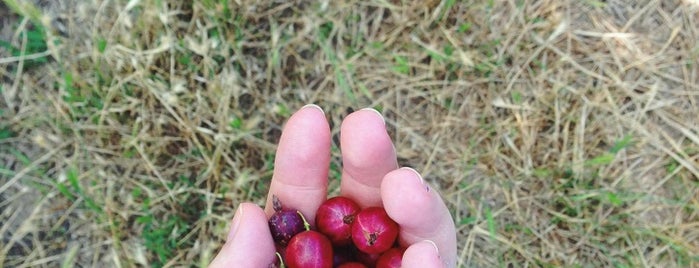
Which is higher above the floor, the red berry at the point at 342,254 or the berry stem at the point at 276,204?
the berry stem at the point at 276,204

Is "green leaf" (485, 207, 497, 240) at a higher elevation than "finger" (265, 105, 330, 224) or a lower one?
lower

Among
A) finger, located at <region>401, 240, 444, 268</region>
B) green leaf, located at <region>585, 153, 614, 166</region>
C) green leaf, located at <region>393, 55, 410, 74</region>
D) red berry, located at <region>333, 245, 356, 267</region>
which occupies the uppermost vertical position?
finger, located at <region>401, 240, 444, 268</region>

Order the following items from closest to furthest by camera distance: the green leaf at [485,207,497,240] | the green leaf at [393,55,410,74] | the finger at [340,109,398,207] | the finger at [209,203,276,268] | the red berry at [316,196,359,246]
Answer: the finger at [209,203,276,268] → the finger at [340,109,398,207] → the red berry at [316,196,359,246] → the green leaf at [485,207,497,240] → the green leaf at [393,55,410,74]

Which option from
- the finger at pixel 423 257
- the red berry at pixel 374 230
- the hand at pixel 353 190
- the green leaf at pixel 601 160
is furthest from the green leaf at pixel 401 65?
the finger at pixel 423 257

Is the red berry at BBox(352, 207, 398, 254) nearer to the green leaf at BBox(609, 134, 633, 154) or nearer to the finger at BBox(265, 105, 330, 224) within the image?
the finger at BBox(265, 105, 330, 224)

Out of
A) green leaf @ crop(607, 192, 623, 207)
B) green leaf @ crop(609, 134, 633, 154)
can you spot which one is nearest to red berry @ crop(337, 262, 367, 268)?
green leaf @ crop(607, 192, 623, 207)

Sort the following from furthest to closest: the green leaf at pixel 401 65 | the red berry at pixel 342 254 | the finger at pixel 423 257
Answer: the green leaf at pixel 401 65, the red berry at pixel 342 254, the finger at pixel 423 257

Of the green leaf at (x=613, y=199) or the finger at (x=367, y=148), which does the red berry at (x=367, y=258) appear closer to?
the finger at (x=367, y=148)

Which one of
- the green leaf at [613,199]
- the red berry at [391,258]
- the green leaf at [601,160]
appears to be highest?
the red berry at [391,258]

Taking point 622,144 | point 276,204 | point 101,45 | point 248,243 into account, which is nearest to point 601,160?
point 622,144
